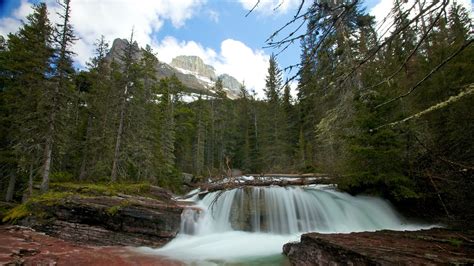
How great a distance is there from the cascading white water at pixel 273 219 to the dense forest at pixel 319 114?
44.7 inches

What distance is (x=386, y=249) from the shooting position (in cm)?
477

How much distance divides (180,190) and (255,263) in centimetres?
1851

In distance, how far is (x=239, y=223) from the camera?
36.1ft

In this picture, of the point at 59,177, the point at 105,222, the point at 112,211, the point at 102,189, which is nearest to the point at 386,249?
the point at 112,211

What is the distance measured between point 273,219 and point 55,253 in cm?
761

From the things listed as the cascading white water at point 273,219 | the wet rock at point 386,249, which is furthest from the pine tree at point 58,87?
the wet rock at point 386,249

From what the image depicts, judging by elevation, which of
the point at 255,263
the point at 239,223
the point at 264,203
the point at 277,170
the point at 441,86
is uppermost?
the point at 441,86

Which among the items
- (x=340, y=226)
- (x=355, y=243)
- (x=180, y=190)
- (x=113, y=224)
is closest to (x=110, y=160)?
(x=180, y=190)

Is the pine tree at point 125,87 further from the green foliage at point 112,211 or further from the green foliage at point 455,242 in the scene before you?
the green foliage at point 455,242

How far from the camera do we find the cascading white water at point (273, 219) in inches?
378

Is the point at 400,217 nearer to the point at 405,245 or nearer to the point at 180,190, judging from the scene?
the point at 405,245

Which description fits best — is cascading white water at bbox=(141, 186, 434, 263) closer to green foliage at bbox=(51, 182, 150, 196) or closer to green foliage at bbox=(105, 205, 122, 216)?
green foliage at bbox=(105, 205, 122, 216)

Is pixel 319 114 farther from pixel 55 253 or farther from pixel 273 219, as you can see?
pixel 55 253

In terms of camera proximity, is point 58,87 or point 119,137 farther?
point 119,137
